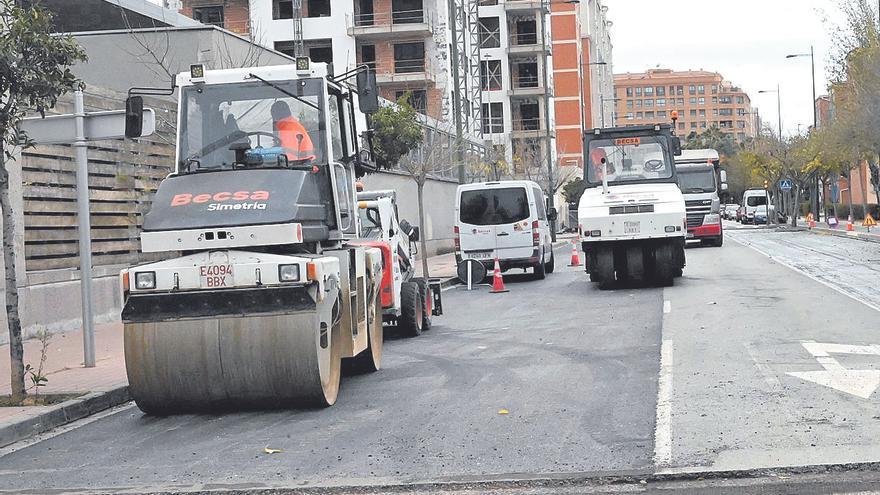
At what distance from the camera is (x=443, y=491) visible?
6.88 m

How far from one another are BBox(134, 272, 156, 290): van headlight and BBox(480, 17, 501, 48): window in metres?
71.0

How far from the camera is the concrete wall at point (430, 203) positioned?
40.6 metres

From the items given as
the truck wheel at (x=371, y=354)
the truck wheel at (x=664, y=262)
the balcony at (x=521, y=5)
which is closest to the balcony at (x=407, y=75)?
the balcony at (x=521, y=5)

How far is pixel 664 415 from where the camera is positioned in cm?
882

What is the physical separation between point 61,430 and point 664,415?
5.10m

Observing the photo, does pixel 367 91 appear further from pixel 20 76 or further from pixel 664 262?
pixel 664 262

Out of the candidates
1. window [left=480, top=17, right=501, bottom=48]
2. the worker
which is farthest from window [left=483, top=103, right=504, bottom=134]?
the worker

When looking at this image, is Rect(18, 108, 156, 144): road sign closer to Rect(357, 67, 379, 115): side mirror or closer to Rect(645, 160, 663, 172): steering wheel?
Rect(357, 67, 379, 115): side mirror

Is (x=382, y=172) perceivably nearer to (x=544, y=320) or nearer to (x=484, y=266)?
(x=484, y=266)

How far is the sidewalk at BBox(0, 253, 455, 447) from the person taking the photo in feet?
31.9

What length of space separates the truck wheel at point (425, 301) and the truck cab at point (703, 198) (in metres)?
22.9

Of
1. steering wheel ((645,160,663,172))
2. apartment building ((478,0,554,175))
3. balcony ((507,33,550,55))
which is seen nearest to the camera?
steering wheel ((645,160,663,172))

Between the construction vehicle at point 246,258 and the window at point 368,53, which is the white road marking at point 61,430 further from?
the window at point 368,53

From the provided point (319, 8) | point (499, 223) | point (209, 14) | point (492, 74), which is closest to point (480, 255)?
point (499, 223)
